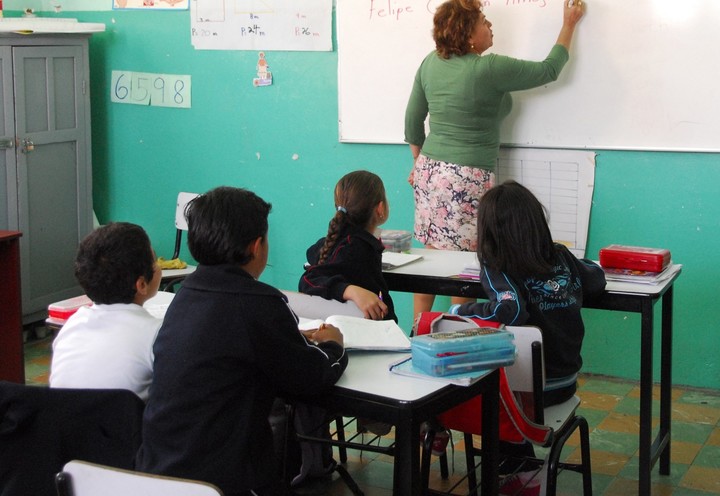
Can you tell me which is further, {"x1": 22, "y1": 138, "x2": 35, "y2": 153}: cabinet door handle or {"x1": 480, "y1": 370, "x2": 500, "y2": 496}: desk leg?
{"x1": 22, "y1": 138, "x2": 35, "y2": 153}: cabinet door handle

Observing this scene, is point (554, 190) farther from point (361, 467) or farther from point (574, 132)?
point (361, 467)

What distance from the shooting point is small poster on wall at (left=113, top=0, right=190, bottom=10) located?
512cm

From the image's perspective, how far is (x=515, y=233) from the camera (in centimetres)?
273

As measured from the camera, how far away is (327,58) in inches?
187

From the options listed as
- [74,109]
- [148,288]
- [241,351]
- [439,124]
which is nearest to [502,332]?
[241,351]

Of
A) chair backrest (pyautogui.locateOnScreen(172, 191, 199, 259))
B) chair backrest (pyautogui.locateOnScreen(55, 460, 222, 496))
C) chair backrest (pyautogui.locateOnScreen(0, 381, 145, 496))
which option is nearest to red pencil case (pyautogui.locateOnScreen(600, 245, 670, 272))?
chair backrest (pyautogui.locateOnScreen(0, 381, 145, 496))

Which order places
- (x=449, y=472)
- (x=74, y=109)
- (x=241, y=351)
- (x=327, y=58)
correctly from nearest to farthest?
1. (x=241, y=351)
2. (x=449, y=472)
3. (x=327, y=58)
4. (x=74, y=109)

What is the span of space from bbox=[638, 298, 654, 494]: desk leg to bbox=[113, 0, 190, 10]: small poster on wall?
320 cm

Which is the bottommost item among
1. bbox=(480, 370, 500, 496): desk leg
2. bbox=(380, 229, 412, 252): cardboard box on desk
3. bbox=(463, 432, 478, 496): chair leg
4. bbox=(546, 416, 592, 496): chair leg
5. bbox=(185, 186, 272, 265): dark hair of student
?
bbox=(463, 432, 478, 496): chair leg

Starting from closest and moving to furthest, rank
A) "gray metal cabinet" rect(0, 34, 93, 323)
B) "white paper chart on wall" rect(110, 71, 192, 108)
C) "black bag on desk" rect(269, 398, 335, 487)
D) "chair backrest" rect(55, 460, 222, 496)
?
"chair backrest" rect(55, 460, 222, 496) < "black bag on desk" rect(269, 398, 335, 487) < "gray metal cabinet" rect(0, 34, 93, 323) < "white paper chart on wall" rect(110, 71, 192, 108)

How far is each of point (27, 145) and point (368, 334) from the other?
3074 millimetres

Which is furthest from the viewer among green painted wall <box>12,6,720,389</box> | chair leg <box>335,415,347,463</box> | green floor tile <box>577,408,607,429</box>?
green painted wall <box>12,6,720,389</box>

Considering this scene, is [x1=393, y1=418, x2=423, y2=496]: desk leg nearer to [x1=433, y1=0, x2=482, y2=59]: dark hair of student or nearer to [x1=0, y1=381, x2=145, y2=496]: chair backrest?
[x1=0, y1=381, x2=145, y2=496]: chair backrest

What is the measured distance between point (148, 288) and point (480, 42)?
2284 millimetres
